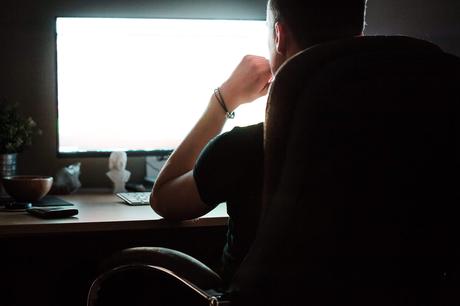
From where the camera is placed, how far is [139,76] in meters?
1.83

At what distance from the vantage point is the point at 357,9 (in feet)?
3.53

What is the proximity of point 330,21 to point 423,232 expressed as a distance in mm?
428

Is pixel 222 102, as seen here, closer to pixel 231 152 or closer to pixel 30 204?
pixel 231 152

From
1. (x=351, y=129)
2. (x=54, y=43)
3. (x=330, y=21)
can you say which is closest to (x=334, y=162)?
(x=351, y=129)

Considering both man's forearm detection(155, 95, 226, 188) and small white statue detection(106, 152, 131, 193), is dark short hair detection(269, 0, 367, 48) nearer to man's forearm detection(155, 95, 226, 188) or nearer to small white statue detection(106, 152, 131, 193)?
man's forearm detection(155, 95, 226, 188)

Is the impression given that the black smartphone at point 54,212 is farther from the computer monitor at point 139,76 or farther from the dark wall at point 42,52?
the dark wall at point 42,52

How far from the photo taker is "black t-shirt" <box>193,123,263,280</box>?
1.09 meters

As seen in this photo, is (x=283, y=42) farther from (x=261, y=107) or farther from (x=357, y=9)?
(x=261, y=107)

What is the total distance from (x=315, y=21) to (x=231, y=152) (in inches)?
11.0

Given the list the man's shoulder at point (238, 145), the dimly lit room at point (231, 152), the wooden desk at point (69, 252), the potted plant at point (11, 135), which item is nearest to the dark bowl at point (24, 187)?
the dimly lit room at point (231, 152)

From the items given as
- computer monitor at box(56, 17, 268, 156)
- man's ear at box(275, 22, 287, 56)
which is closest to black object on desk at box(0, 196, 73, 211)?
computer monitor at box(56, 17, 268, 156)

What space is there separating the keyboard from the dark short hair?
0.73m

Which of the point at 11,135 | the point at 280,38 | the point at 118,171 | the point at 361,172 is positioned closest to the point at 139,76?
the point at 118,171

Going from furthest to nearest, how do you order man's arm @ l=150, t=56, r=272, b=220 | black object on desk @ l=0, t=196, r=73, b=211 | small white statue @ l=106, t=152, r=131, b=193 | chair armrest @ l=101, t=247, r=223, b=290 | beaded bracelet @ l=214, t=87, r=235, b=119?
small white statue @ l=106, t=152, r=131, b=193, black object on desk @ l=0, t=196, r=73, b=211, beaded bracelet @ l=214, t=87, r=235, b=119, man's arm @ l=150, t=56, r=272, b=220, chair armrest @ l=101, t=247, r=223, b=290
